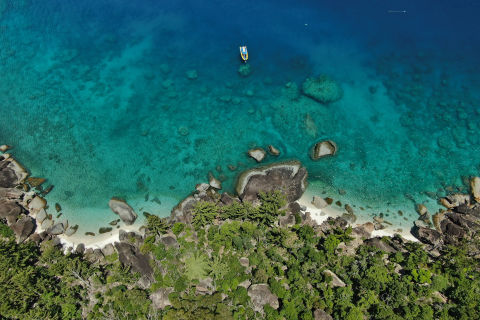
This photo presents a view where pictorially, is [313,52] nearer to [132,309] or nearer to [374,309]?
[374,309]

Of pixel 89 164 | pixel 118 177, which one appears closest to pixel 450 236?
pixel 118 177

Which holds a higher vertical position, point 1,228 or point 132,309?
point 1,228

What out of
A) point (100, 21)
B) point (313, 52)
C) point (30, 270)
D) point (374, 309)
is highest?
point (100, 21)

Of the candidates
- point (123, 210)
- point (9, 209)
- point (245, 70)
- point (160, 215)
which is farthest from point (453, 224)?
point (9, 209)

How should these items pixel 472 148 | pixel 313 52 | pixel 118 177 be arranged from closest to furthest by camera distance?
pixel 118 177
pixel 472 148
pixel 313 52

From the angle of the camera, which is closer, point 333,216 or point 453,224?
point 453,224

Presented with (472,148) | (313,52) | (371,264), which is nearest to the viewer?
(371,264)

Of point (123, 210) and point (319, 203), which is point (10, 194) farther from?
point (319, 203)
